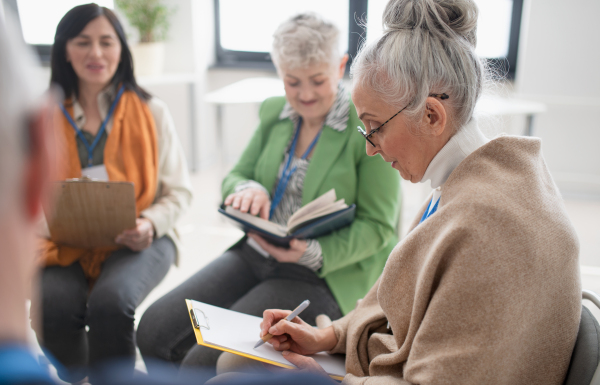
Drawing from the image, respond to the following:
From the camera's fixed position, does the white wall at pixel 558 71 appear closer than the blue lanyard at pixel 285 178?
No

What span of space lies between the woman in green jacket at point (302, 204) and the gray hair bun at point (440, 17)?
0.57m

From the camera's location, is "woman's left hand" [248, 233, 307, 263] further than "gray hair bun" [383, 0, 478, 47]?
Yes

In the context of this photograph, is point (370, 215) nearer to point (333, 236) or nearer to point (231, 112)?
point (333, 236)

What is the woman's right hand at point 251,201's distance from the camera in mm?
1437

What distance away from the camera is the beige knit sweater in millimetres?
742

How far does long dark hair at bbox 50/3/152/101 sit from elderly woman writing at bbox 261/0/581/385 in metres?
1.12

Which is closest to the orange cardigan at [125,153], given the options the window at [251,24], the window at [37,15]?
the window at [37,15]

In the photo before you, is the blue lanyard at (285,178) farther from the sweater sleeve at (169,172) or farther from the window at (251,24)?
the window at (251,24)

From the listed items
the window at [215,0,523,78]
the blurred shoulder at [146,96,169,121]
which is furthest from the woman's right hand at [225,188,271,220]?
the window at [215,0,523,78]

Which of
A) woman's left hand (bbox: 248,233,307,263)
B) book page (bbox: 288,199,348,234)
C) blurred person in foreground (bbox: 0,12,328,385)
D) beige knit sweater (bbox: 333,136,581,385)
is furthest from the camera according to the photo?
woman's left hand (bbox: 248,233,307,263)

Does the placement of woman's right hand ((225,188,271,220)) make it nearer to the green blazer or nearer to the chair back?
the green blazer

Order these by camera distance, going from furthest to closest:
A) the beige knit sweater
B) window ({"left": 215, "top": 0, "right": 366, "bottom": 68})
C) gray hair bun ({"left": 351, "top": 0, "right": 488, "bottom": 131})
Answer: window ({"left": 215, "top": 0, "right": 366, "bottom": 68}), gray hair bun ({"left": 351, "top": 0, "right": 488, "bottom": 131}), the beige knit sweater

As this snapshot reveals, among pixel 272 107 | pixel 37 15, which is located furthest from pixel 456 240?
pixel 37 15

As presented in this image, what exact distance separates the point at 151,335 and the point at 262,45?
3.79 meters
